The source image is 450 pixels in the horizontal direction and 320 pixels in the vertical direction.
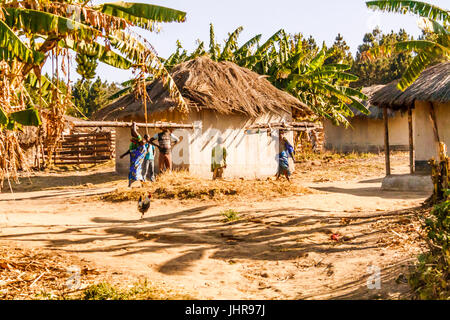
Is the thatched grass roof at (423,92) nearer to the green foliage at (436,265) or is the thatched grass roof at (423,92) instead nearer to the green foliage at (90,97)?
the green foliage at (436,265)

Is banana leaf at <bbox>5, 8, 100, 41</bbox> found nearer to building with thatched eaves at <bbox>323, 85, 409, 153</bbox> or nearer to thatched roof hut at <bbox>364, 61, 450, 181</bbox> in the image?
thatched roof hut at <bbox>364, 61, 450, 181</bbox>

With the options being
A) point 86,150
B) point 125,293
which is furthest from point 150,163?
point 86,150

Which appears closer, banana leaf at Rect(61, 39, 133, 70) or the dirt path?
the dirt path

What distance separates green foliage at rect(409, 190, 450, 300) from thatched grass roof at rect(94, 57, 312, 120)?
10.8 m

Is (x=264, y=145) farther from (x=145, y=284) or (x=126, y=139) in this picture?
(x=145, y=284)

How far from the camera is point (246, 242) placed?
693cm

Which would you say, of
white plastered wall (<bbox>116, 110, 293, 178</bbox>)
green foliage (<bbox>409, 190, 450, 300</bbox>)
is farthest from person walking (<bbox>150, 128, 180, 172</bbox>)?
green foliage (<bbox>409, 190, 450, 300</bbox>)

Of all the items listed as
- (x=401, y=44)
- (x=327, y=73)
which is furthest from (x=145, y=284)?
(x=327, y=73)

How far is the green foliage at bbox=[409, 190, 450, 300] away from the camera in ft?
11.6

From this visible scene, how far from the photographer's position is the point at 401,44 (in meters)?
9.19

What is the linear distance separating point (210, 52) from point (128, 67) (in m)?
13.2

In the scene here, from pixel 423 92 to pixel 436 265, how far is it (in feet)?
30.6

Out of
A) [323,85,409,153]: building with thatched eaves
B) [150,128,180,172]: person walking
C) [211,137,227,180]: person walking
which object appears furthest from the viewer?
[323,85,409,153]: building with thatched eaves

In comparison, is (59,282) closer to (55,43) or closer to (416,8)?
(55,43)
